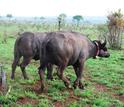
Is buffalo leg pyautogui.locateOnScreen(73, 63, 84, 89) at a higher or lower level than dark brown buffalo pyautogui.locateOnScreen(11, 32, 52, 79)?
lower

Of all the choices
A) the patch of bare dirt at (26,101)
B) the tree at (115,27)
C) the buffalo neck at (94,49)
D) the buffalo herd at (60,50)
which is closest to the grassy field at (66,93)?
the patch of bare dirt at (26,101)

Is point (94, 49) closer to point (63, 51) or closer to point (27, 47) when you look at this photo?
point (63, 51)

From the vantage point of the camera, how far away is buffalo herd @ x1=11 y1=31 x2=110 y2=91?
26.9 feet

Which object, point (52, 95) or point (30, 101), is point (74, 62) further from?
point (30, 101)

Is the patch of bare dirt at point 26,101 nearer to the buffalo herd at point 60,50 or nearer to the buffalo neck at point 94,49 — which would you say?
the buffalo herd at point 60,50

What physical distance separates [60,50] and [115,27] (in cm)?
1519

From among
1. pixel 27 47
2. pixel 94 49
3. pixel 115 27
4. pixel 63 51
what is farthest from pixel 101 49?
pixel 115 27

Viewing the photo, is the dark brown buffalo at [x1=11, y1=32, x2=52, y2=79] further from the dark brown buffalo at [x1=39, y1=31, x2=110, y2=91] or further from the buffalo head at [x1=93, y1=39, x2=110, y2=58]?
the buffalo head at [x1=93, y1=39, x2=110, y2=58]

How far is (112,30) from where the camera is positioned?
75.4 feet

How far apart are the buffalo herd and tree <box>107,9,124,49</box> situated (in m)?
12.9

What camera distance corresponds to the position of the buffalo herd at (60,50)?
8203mm

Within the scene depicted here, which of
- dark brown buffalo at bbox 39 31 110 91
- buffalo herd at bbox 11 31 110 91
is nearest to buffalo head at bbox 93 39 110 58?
buffalo herd at bbox 11 31 110 91

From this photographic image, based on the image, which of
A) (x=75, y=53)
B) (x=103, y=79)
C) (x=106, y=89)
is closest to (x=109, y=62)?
(x=103, y=79)

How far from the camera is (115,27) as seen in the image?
22.7 meters
